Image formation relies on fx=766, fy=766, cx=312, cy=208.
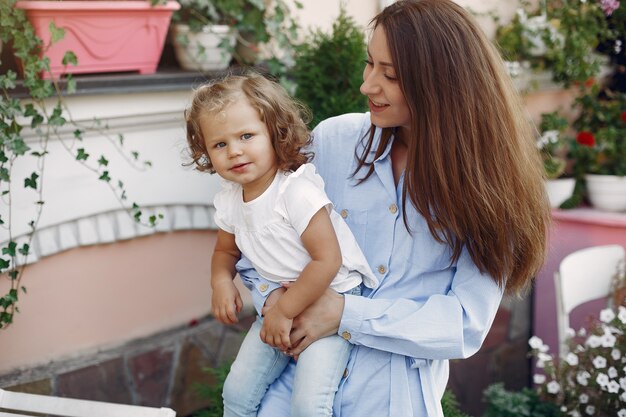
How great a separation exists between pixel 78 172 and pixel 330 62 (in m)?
0.97

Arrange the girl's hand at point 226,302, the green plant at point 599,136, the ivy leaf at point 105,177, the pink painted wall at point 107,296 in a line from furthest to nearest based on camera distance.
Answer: the green plant at point 599,136 < the pink painted wall at point 107,296 < the ivy leaf at point 105,177 < the girl's hand at point 226,302

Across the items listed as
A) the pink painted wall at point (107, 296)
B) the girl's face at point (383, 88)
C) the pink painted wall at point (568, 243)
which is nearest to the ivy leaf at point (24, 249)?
the pink painted wall at point (107, 296)

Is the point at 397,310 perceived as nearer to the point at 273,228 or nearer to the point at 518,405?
the point at 273,228

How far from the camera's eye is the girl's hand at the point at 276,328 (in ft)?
5.83

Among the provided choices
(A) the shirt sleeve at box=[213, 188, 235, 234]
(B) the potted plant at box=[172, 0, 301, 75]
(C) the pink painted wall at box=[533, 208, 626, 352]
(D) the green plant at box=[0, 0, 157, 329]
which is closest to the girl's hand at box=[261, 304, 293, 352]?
(A) the shirt sleeve at box=[213, 188, 235, 234]

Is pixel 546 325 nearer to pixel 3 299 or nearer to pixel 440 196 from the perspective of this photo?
pixel 440 196

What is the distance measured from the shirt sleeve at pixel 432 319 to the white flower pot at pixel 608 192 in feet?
8.22

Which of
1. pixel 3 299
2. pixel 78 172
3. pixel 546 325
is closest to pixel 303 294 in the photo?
pixel 3 299

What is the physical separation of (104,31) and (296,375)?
1.48 meters

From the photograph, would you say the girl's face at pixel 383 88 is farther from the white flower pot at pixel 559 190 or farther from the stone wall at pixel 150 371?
the white flower pot at pixel 559 190

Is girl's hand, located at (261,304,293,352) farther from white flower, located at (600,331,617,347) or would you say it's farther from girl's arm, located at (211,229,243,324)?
white flower, located at (600,331,617,347)

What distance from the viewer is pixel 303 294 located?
5.75 ft

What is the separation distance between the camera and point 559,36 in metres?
4.05

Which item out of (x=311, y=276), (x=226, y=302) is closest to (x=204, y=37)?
(x=226, y=302)
